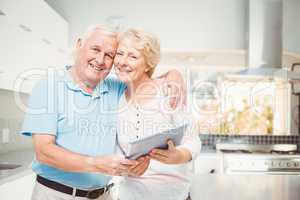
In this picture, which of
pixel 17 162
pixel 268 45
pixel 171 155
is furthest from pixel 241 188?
pixel 17 162

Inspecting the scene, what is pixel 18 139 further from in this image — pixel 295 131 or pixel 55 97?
pixel 295 131

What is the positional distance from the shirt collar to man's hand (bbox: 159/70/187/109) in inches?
9.6

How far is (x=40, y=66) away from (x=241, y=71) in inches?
38.2

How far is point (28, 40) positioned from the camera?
1658 millimetres

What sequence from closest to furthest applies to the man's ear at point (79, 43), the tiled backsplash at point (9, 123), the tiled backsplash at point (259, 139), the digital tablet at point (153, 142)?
the digital tablet at point (153, 142) < the man's ear at point (79, 43) < the tiled backsplash at point (9, 123) < the tiled backsplash at point (259, 139)

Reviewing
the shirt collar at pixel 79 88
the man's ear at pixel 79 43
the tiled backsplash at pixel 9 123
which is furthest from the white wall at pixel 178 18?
the tiled backsplash at pixel 9 123

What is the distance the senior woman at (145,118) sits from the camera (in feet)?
4.85

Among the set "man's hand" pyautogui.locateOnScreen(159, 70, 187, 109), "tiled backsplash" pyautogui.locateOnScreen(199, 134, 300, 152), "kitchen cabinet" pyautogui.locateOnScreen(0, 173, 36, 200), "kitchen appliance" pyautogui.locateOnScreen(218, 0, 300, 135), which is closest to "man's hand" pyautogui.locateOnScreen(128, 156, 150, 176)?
"man's hand" pyautogui.locateOnScreen(159, 70, 187, 109)

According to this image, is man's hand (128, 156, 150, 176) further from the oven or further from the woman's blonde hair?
the woman's blonde hair

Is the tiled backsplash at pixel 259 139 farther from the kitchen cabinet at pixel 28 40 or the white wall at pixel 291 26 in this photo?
the kitchen cabinet at pixel 28 40

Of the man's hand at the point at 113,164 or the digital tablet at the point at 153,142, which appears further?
the man's hand at the point at 113,164

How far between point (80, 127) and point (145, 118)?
254 mm

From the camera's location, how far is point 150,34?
62.7 inches

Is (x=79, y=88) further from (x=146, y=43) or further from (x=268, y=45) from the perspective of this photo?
(x=268, y=45)
